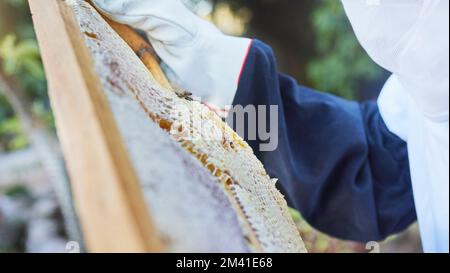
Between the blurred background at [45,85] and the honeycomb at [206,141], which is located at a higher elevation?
the honeycomb at [206,141]

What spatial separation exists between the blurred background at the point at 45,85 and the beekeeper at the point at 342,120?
3.14ft

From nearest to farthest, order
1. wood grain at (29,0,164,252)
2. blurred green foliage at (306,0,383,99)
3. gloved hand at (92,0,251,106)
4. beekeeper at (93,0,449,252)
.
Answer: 1. wood grain at (29,0,164,252)
2. beekeeper at (93,0,449,252)
3. gloved hand at (92,0,251,106)
4. blurred green foliage at (306,0,383,99)

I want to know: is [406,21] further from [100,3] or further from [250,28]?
[250,28]

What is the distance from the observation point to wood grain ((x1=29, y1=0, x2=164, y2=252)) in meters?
0.33

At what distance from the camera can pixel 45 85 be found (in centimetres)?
252

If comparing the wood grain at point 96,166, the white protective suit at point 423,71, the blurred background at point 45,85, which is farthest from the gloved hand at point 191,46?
the blurred background at point 45,85

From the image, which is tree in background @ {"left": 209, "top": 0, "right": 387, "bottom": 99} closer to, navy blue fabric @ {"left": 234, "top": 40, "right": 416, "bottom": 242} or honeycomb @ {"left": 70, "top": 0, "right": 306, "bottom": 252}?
navy blue fabric @ {"left": 234, "top": 40, "right": 416, "bottom": 242}

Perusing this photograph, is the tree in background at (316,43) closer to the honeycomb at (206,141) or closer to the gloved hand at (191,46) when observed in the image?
the gloved hand at (191,46)

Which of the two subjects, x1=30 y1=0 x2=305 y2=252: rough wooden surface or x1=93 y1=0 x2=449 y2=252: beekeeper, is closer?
x1=30 y1=0 x2=305 y2=252: rough wooden surface

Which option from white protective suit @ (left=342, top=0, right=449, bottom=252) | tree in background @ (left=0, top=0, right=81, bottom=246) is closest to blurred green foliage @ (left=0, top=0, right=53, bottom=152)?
tree in background @ (left=0, top=0, right=81, bottom=246)

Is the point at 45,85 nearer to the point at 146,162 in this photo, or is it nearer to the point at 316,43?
the point at 316,43

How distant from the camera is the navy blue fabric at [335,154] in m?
0.85

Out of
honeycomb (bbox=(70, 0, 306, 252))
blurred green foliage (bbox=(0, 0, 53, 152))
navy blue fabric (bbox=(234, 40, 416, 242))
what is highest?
honeycomb (bbox=(70, 0, 306, 252))

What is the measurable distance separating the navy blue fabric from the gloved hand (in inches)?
1.4
